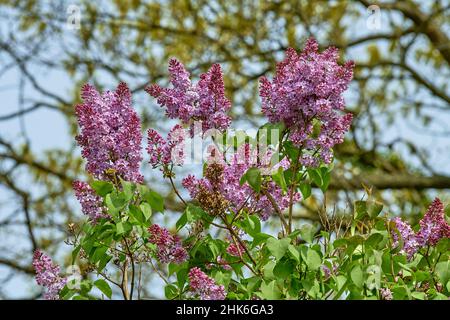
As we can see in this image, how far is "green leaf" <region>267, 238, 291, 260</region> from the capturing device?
2824 mm

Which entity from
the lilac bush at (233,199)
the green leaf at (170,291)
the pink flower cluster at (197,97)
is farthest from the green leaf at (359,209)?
the green leaf at (170,291)

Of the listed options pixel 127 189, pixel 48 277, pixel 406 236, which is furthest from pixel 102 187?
pixel 406 236

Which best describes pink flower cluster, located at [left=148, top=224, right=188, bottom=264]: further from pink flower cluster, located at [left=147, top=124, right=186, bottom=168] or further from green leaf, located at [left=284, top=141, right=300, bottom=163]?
green leaf, located at [left=284, top=141, right=300, bottom=163]

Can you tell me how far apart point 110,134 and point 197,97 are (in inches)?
12.4

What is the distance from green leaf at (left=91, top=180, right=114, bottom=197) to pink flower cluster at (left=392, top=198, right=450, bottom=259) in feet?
3.13

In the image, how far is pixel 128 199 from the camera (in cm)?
287

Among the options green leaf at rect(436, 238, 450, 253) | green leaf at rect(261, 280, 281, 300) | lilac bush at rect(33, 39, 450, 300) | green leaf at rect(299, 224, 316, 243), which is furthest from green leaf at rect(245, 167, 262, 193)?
green leaf at rect(436, 238, 450, 253)

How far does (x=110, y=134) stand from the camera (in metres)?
3.04

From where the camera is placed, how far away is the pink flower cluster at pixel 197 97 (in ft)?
10.3

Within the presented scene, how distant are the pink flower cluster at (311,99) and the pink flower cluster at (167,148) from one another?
0.29 m

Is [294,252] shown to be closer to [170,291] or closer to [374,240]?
[374,240]

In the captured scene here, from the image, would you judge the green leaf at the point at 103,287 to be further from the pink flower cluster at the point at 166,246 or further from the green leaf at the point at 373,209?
the green leaf at the point at 373,209
